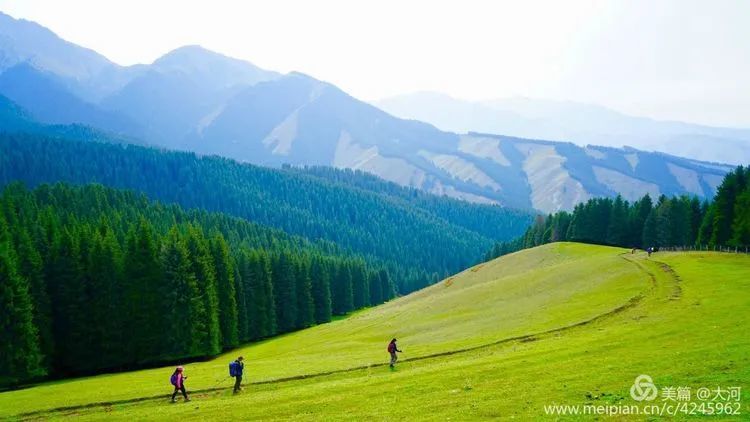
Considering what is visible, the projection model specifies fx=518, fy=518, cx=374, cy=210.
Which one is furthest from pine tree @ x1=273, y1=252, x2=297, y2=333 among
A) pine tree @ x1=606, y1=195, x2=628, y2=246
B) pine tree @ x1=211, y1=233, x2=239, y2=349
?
pine tree @ x1=606, y1=195, x2=628, y2=246

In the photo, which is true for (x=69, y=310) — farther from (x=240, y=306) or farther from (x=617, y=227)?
(x=617, y=227)

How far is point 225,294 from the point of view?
88375 millimetres

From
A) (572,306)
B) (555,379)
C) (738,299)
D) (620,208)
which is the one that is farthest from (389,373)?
(620,208)

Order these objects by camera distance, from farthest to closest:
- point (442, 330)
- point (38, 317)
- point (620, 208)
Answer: point (620, 208) < point (38, 317) < point (442, 330)

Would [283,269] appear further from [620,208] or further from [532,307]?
[620,208]

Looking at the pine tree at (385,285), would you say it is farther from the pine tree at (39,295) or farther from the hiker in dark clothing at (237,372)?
the hiker in dark clothing at (237,372)

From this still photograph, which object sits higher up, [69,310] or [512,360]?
[69,310]

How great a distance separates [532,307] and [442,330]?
11.2 m

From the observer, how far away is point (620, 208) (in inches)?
5423

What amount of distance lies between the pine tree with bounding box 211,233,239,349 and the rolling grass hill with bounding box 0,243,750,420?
1406 centimetres

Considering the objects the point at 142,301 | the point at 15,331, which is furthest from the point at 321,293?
the point at 15,331

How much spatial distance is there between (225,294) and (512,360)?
6249 cm

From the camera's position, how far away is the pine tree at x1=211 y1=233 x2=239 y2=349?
3410 inches

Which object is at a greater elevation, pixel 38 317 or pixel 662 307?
pixel 38 317
